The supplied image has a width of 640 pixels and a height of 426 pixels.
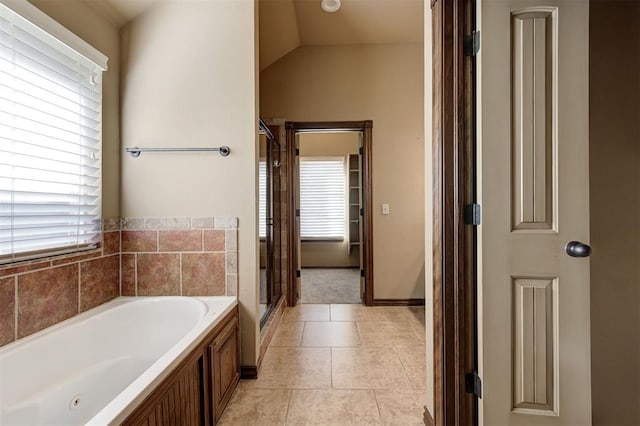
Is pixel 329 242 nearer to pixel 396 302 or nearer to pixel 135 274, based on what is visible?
pixel 396 302

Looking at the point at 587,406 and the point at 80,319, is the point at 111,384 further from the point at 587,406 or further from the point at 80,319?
the point at 587,406

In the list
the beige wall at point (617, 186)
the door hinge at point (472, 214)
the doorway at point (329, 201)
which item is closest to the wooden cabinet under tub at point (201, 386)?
the door hinge at point (472, 214)

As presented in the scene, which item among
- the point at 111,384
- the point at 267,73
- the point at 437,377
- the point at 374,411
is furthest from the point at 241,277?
the point at 267,73

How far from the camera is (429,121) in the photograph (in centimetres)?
147

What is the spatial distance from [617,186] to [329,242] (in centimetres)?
Result: 455

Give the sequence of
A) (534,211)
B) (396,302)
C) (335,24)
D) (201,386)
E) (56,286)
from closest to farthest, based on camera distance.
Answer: (534,211), (201,386), (56,286), (335,24), (396,302)

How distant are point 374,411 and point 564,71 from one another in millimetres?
1823

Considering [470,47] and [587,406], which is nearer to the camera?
[587,406]

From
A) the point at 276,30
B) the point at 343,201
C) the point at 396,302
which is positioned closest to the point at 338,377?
the point at 396,302

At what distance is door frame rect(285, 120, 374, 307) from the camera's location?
3.34 m

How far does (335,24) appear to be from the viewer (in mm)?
3021

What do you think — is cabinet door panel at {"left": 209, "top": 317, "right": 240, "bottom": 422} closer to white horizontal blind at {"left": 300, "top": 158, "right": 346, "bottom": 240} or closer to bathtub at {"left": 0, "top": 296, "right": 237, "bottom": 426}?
bathtub at {"left": 0, "top": 296, "right": 237, "bottom": 426}

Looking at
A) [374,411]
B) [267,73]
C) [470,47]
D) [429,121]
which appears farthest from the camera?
[267,73]

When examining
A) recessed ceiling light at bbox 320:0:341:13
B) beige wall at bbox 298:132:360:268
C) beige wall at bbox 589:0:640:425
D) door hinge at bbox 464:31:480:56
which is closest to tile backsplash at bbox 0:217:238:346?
door hinge at bbox 464:31:480:56
